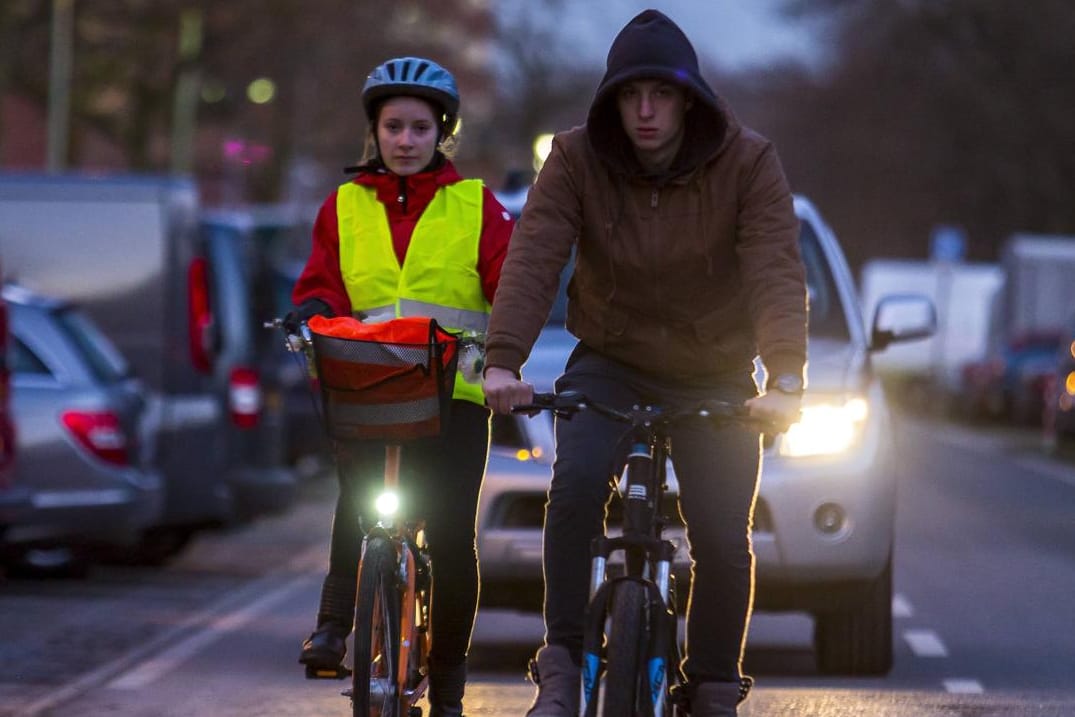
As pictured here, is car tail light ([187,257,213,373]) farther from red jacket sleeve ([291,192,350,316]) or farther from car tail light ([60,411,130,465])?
red jacket sleeve ([291,192,350,316])

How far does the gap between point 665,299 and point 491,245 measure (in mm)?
838

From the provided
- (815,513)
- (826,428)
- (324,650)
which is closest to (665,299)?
(324,650)

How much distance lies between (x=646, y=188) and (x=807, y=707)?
2.96 metres

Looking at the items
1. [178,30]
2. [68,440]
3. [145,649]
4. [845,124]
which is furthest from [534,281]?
[845,124]

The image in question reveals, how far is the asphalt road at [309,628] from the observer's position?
8.66 meters

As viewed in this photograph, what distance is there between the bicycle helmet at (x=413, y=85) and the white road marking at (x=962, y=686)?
326cm

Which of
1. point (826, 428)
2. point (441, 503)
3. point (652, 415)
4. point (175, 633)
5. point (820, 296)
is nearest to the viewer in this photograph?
point (652, 415)

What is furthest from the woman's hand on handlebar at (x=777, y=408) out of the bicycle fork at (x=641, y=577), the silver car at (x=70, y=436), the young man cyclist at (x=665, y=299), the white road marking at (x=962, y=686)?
the silver car at (x=70, y=436)

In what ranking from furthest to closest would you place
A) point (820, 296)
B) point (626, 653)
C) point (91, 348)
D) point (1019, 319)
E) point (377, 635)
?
point (1019, 319) → point (91, 348) → point (820, 296) → point (377, 635) → point (626, 653)

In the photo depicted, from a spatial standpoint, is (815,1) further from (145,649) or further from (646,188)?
(646,188)

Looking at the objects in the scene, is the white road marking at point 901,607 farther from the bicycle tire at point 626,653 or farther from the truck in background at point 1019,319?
the truck in background at point 1019,319

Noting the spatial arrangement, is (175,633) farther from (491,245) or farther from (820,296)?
(491,245)

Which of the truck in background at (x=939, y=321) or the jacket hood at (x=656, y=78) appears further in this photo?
the truck in background at (x=939, y=321)

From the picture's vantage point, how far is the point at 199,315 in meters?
14.3
